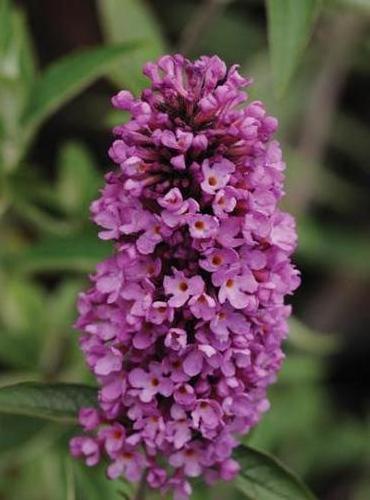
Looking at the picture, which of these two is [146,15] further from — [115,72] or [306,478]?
[306,478]

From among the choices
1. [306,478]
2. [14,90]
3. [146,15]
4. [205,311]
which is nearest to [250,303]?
[205,311]

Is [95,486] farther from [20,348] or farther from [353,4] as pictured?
[353,4]

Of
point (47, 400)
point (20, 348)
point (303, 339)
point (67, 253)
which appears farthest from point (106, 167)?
point (47, 400)

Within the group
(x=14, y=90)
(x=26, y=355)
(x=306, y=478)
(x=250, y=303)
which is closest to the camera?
Answer: (x=250, y=303)

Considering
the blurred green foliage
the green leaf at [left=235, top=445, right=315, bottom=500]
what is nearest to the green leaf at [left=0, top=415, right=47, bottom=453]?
the blurred green foliage

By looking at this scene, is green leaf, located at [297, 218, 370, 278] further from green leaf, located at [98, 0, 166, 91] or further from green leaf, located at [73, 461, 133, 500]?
green leaf, located at [73, 461, 133, 500]
